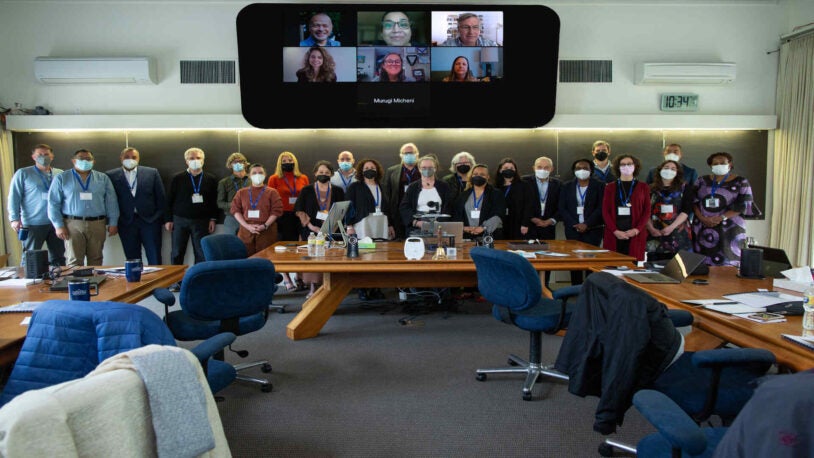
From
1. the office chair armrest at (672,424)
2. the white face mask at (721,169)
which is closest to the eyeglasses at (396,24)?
the white face mask at (721,169)

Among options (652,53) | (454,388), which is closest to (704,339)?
(454,388)

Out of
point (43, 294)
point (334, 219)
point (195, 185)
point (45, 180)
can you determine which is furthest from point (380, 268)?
point (45, 180)

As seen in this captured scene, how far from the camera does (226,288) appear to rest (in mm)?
2908

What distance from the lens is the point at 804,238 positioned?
6.73 m

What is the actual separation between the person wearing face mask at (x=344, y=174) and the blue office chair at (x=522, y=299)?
360 centimetres

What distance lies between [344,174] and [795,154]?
620 cm

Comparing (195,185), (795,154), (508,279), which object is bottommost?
(508,279)

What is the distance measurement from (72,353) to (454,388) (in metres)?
2.28

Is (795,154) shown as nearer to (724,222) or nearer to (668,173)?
(724,222)

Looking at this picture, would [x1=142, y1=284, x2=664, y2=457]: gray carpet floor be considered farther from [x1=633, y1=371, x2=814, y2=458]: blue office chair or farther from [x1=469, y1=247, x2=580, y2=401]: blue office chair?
[x1=633, y1=371, x2=814, y2=458]: blue office chair

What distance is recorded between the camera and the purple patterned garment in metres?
5.49

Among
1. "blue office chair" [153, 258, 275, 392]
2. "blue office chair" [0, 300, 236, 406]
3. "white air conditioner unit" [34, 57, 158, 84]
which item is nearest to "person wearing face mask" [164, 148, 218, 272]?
"white air conditioner unit" [34, 57, 158, 84]

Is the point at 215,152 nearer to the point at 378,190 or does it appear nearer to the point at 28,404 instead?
the point at 378,190

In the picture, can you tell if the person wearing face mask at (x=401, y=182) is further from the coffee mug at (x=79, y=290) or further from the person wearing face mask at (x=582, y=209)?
the coffee mug at (x=79, y=290)
